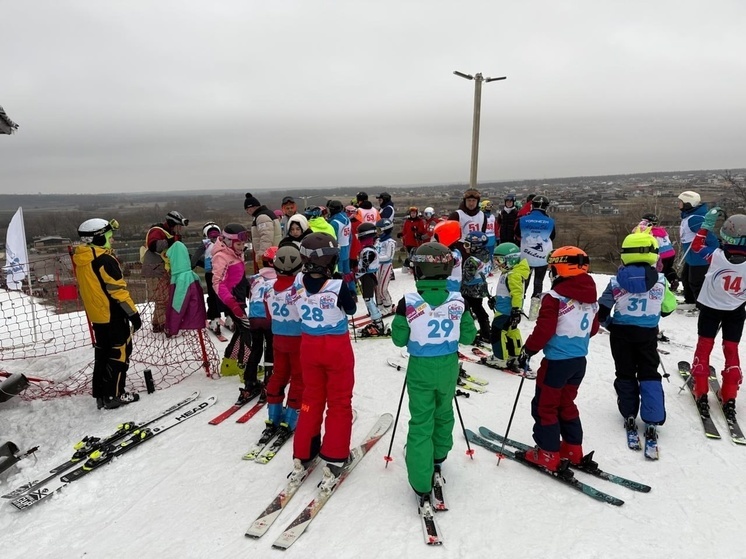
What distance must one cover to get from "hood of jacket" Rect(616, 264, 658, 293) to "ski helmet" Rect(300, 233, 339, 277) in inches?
→ 115

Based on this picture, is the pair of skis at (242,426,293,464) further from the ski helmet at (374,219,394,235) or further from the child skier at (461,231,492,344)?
the ski helmet at (374,219,394,235)

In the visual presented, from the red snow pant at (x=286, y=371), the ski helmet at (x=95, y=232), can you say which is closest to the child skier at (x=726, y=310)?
the red snow pant at (x=286, y=371)

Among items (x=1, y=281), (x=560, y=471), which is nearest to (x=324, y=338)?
(x=560, y=471)

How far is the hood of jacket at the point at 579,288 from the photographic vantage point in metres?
3.68

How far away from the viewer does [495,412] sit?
509 centimetres

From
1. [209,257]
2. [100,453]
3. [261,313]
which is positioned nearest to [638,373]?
[261,313]

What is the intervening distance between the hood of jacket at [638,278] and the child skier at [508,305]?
1.70 m

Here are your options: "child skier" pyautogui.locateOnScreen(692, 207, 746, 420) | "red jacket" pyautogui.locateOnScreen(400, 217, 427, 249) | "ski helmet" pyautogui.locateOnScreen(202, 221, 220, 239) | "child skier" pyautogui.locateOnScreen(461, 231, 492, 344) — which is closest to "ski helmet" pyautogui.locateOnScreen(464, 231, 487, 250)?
"child skier" pyautogui.locateOnScreen(461, 231, 492, 344)

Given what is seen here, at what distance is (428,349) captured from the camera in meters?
3.42

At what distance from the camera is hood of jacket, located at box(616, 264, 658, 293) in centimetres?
420

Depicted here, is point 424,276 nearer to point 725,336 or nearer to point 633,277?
point 633,277

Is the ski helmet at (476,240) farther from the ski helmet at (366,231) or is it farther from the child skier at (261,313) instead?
the child skier at (261,313)

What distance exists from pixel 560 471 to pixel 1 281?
9791 mm

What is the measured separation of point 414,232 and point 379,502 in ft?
28.9
